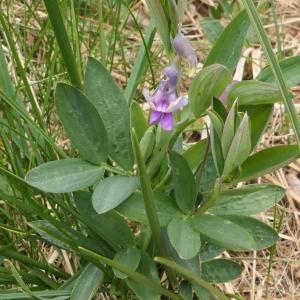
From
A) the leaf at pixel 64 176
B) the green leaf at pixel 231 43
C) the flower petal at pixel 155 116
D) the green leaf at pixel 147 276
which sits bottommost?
the green leaf at pixel 147 276

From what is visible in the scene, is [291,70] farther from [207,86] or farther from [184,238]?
[184,238]

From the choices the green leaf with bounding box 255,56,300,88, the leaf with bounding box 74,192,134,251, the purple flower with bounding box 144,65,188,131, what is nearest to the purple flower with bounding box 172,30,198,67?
the purple flower with bounding box 144,65,188,131

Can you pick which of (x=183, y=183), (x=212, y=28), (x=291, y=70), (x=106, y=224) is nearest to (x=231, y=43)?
(x=291, y=70)

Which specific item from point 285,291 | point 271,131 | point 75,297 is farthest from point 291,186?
point 75,297

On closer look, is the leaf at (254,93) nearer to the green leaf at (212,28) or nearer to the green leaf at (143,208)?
the green leaf at (143,208)

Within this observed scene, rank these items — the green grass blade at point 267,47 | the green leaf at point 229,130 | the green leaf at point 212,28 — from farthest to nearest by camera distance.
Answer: the green leaf at point 212,28 → the green leaf at point 229,130 → the green grass blade at point 267,47

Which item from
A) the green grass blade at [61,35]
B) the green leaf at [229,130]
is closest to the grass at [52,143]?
the green grass blade at [61,35]
